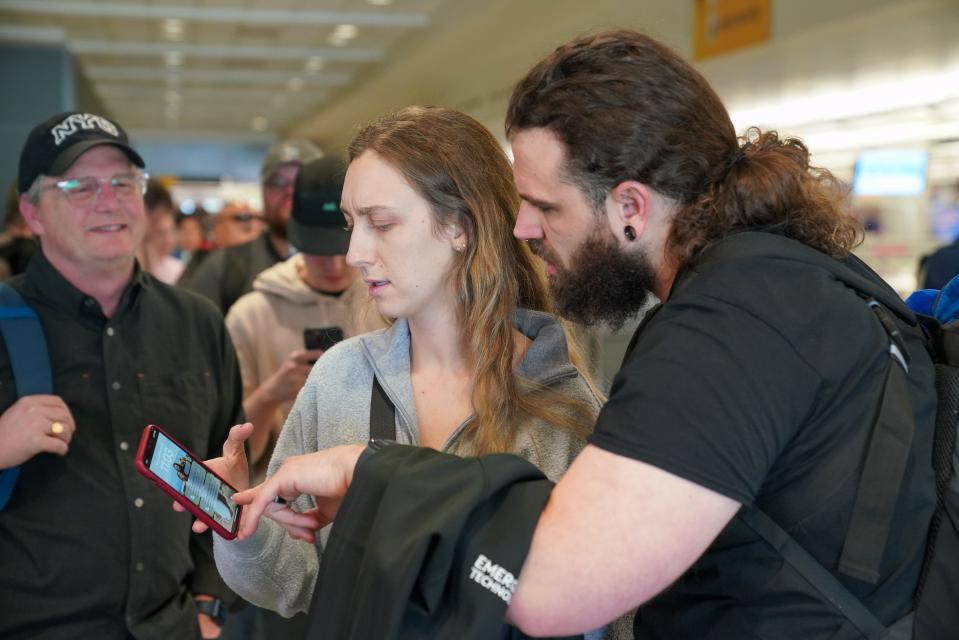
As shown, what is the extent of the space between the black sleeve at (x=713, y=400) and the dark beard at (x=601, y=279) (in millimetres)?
325

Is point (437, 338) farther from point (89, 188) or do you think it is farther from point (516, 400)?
point (89, 188)

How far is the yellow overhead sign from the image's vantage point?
27.8 feet

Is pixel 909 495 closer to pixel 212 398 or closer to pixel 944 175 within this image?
pixel 212 398

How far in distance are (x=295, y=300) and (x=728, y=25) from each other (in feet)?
21.8

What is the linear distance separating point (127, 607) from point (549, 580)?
60.0 inches

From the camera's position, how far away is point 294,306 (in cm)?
363

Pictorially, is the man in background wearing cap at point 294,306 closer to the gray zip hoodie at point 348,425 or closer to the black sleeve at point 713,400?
the gray zip hoodie at point 348,425

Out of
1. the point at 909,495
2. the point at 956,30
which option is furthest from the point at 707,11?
the point at 909,495

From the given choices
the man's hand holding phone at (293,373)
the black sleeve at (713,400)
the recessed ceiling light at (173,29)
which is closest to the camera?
the black sleeve at (713,400)

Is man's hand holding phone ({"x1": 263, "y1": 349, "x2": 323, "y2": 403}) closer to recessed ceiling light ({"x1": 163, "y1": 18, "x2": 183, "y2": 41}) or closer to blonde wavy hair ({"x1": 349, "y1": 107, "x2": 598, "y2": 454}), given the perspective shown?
blonde wavy hair ({"x1": 349, "y1": 107, "x2": 598, "y2": 454})

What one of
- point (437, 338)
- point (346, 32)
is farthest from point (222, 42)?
point (437, 338)

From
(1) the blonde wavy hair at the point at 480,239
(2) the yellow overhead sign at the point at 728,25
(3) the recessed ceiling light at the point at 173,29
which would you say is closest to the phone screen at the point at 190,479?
(1) the blonde wavy hair at the point at 480,239

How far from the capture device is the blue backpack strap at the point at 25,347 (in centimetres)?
242

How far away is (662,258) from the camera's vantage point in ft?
5.49
